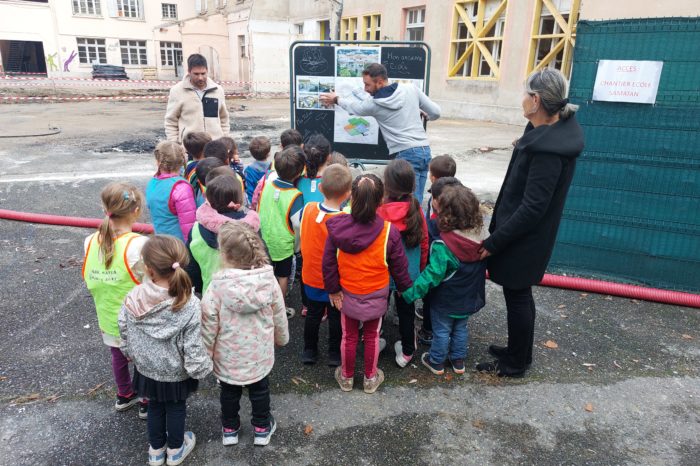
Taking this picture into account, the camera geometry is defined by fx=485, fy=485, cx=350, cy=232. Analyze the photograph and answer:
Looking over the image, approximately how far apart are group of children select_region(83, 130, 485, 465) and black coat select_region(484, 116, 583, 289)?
173mm

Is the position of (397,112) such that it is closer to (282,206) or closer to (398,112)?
(398,112)

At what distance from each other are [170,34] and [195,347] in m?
48.2

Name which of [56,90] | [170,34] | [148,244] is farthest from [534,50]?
[170,34]

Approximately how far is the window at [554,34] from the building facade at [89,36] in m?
36.0

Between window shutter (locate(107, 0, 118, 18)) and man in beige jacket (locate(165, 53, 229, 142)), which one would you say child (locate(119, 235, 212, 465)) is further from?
window shutter (locate(107, 0, 118, 18))

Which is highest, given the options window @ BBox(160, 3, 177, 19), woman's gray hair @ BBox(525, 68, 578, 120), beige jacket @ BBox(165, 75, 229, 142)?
window @ BBox(160, 3, 177, 19)

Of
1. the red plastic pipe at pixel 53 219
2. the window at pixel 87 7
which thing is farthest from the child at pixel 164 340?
the window at pixel 87 7

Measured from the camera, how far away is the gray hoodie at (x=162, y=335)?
2.25m

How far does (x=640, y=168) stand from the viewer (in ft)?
14.6

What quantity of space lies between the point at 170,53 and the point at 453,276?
4863 cm

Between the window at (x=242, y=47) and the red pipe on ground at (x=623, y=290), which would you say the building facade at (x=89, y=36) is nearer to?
the window at (x=242, y=47)

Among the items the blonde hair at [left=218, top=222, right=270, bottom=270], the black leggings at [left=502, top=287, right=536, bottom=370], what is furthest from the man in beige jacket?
the black leggings at [left=502, top=287, right=536, bottom=370]

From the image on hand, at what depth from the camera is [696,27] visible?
4.04 metres

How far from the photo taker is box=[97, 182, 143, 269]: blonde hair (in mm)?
2570
